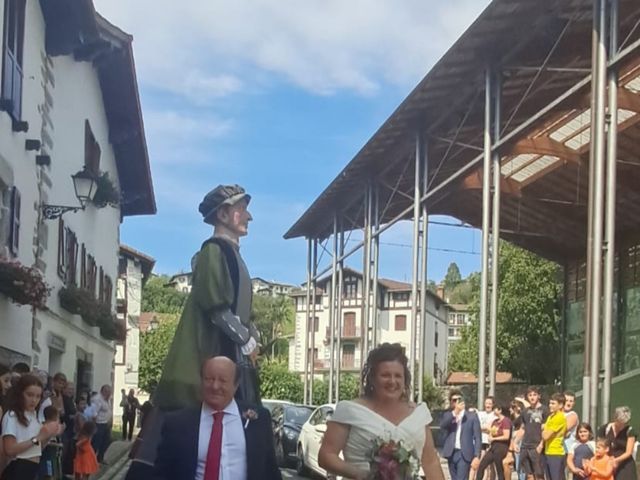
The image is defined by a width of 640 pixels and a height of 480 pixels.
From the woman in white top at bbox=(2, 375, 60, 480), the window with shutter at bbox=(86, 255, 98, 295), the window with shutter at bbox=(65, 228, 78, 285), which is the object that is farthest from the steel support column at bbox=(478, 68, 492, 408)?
the woman in white top at bbox=(2, 375, 60, 480)

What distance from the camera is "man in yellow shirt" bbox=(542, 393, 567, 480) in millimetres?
15570

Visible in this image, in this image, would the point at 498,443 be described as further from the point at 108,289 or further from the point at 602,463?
the point at 108,289

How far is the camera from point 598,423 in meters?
14.2

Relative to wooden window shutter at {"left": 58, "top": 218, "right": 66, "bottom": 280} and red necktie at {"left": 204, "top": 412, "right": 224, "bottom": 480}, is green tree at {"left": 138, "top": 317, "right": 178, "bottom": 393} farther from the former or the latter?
red necktie at {"left": 204, "top": 412, "right": 224, "bottom": 480}

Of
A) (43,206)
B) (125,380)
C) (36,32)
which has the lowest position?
(125,380)

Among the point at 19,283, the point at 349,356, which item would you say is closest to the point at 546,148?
the point at 19,283

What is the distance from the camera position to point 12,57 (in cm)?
1462

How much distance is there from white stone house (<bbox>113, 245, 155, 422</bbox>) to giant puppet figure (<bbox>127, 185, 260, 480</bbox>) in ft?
139

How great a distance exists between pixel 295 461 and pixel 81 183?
8257 millimetres

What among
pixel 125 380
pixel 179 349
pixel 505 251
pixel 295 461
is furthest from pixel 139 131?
pixel 125 380

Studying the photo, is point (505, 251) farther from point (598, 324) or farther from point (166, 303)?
point (166, 303)

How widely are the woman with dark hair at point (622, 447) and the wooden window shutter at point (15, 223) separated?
304 inches

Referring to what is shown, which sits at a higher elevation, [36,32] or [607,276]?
[36,32]

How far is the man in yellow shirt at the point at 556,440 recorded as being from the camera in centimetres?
1557
